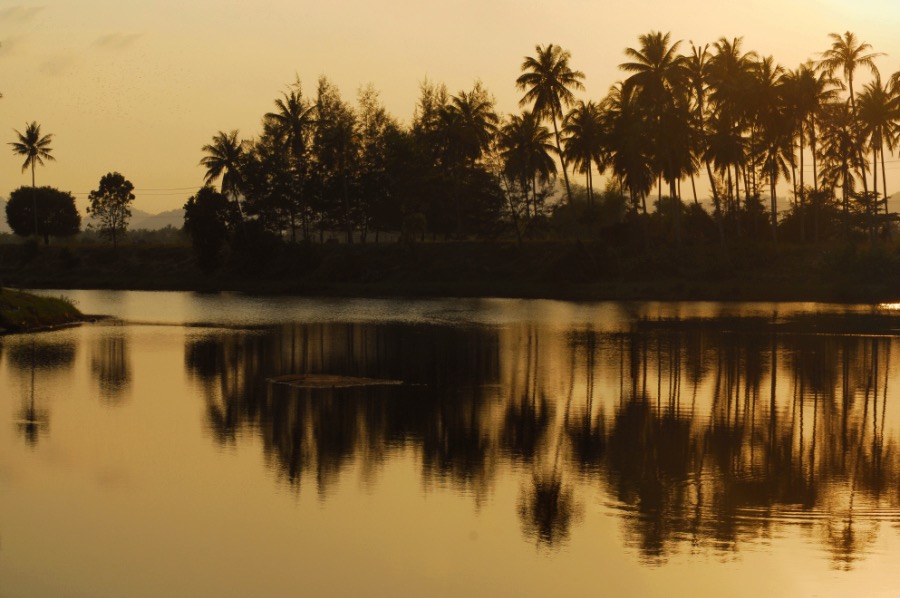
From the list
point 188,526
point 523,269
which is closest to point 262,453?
point 188,526

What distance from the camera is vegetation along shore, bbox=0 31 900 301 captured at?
283ft

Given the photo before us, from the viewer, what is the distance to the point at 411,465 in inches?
915

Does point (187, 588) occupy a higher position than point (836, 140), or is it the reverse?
point (836, 140)

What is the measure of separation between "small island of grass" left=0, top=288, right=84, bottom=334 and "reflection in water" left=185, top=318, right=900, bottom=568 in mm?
12315

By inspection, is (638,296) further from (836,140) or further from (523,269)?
(836,140)

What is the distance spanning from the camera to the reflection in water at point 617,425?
776 inches

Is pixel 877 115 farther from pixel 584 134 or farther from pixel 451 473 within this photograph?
pixel 451 473

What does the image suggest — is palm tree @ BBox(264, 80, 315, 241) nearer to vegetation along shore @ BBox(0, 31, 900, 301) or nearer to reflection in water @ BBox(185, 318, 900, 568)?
vegetation along shore @ BBox(0, 31, 900, 301)

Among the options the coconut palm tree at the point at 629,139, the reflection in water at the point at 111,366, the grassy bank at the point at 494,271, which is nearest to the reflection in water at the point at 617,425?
the reflection in water at the point at 111,366

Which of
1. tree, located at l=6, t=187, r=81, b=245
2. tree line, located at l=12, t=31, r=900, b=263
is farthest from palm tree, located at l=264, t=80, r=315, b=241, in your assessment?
tree, located at l=6, t=187, r=81, b=245

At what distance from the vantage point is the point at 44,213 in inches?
5517

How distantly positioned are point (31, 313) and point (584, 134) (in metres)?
54.7

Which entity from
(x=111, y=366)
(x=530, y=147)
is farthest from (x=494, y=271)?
(x=111, y=366)

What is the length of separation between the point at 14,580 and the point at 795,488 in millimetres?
13997
